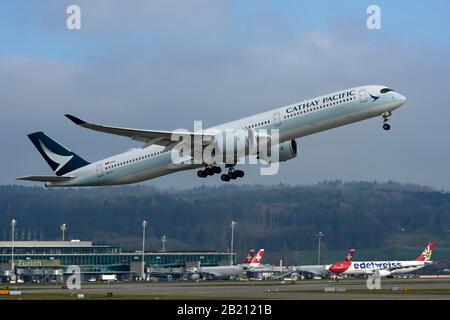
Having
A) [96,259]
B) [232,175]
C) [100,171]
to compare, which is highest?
[100,171]

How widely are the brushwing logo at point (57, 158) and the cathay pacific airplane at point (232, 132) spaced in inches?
50.3

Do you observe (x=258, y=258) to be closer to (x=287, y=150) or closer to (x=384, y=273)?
(x=384, y=273)

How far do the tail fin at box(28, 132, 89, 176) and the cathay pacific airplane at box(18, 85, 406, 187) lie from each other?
45 centimetres

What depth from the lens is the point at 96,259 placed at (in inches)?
4909

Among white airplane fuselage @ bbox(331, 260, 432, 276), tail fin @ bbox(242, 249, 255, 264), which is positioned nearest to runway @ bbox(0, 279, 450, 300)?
white airplane fuselage @ bbox(331, 260, 432, 276)

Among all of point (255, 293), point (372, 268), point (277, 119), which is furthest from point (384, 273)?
point (277, 119)

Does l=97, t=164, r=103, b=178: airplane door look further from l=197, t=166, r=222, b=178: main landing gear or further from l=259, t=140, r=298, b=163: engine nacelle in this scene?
l=259, t=140, r=298, b=163: engine nacelle

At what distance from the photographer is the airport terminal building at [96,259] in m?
117

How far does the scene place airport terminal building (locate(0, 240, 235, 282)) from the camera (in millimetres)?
117250

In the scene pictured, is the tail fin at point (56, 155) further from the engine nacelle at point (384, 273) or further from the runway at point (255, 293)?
the engine nacelle at point (384, 273)

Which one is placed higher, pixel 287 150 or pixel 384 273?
pixel 287 150

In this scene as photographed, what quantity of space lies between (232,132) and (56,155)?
1929 cm

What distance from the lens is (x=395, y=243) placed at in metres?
132

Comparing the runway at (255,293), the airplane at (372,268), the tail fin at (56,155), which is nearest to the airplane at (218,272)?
the airplane at (372,268)
